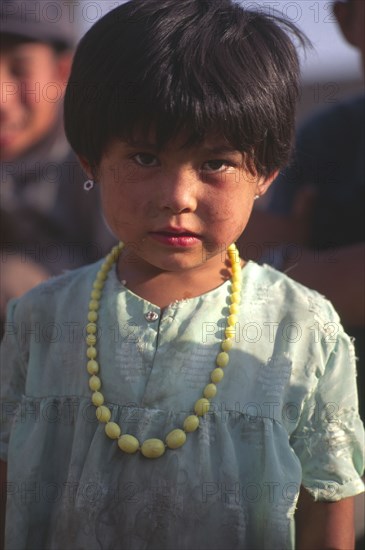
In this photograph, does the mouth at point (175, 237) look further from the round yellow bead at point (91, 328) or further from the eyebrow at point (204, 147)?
the round yellow bead at point (91, 328)

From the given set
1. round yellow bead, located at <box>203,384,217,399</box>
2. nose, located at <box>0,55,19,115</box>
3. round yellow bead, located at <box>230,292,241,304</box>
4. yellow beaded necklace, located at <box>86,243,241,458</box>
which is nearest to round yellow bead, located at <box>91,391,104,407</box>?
yellow beaded necklace, located at <box>86,243,241,458</box>

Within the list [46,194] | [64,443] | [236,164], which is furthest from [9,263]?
[236,164]

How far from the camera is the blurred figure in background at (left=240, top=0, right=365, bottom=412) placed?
7.88 ft

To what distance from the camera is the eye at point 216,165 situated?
1.64 m

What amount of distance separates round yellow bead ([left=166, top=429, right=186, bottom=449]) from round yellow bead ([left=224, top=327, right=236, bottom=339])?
0.23 metres

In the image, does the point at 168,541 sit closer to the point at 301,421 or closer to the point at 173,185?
the point at 301,421

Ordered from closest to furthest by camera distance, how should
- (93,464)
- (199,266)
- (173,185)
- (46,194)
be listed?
(173,185)
(93,464)
(199,266)
(46,194)

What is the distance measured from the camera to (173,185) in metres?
1.59

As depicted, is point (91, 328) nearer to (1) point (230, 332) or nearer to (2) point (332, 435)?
(1) point (230, 332)

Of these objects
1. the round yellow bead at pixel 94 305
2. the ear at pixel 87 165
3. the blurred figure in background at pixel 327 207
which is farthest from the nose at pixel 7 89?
the round yellow bead at pixel 94 305

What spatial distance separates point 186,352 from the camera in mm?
1747

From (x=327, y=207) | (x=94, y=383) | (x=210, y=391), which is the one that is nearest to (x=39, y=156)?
(x=327, y=207)

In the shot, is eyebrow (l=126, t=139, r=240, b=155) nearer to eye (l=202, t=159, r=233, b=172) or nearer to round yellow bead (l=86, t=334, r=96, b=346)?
eye (l=202, t=159, r=233, b=172)

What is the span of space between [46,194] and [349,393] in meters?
2.24
